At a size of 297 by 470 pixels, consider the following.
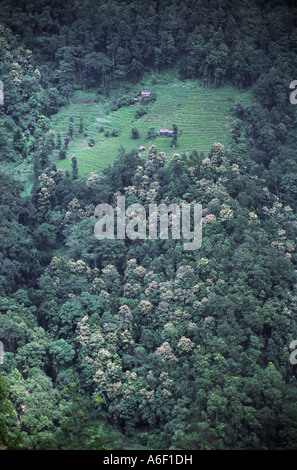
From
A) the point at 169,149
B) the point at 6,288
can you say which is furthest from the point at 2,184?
the point at 169,149

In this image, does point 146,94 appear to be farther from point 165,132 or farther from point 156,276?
point 156,276

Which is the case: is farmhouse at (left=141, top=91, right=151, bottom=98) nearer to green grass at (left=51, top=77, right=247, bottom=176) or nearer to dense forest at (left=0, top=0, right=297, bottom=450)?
green grass at (left=51, top=77, right=247, bottom=176)

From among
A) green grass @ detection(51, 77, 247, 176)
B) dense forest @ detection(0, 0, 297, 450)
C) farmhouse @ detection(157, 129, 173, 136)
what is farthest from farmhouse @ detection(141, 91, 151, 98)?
farmhouse @ detection(157, 129, 173, 136)

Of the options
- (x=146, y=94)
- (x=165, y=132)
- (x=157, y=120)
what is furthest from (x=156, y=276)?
(x=146, y=94)

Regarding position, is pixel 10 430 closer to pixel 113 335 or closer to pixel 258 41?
pixel 113 335

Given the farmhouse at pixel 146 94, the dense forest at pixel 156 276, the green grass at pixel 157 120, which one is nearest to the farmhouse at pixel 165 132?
the green grass at pixel 157 120
